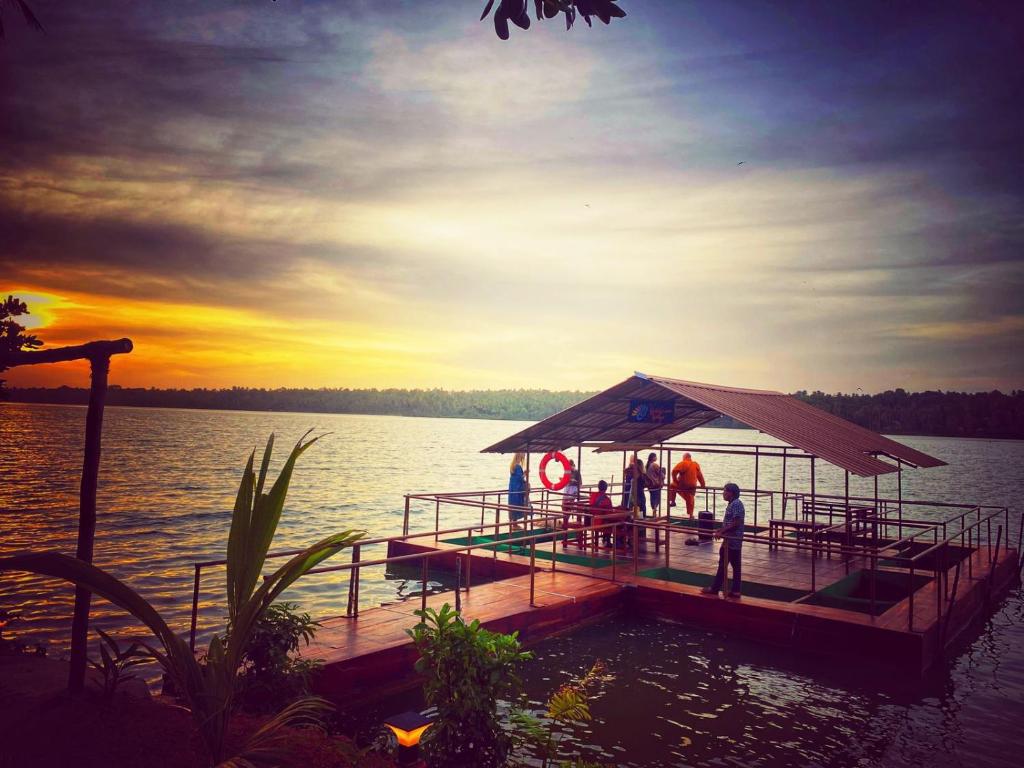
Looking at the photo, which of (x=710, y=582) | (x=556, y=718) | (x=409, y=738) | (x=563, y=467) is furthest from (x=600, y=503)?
(x=409, y=738)

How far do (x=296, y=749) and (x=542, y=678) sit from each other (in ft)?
17.0

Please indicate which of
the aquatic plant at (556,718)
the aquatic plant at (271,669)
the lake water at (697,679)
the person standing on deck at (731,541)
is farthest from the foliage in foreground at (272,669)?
the person standing on deck at (731,541)

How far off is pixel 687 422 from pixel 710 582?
678cm

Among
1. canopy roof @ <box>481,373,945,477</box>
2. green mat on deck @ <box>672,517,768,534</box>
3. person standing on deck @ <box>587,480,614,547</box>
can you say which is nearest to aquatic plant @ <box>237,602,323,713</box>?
canopy roof @ <box>481,373,945,477</box>

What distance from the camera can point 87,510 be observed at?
6.13 m

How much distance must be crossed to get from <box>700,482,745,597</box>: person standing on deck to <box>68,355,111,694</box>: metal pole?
9.08 metres

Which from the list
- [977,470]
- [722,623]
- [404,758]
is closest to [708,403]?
[722,623]

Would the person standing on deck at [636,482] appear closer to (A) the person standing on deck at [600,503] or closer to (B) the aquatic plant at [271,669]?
(A) the person standing on deck at [600,503]

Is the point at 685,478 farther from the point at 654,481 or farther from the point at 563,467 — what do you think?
the point at 563,467

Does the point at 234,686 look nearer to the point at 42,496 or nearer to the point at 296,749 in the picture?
the point at 296,749

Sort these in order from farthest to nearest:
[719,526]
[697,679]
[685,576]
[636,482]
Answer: [719,526]
[636,482]
[685,576]
[697,679]

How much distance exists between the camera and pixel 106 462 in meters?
61.7

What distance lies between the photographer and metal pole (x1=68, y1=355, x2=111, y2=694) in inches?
225

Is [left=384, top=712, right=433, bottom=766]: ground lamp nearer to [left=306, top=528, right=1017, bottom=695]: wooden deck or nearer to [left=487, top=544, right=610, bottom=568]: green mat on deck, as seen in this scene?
[left=306, top=528, right=1017, bottom=695]: wooden deck
